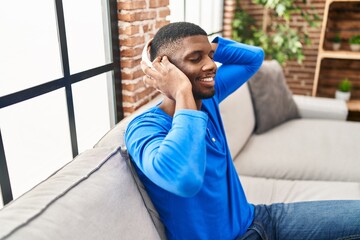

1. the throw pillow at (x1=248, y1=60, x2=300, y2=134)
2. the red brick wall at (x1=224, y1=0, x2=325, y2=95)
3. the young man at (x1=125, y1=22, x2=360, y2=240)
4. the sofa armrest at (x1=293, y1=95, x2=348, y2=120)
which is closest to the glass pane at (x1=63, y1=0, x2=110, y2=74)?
the young man at (x1=125, y1=22, x2=360, y2=240)

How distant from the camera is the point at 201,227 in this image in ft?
3.32

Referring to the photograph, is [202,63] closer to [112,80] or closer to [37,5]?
[37,5]

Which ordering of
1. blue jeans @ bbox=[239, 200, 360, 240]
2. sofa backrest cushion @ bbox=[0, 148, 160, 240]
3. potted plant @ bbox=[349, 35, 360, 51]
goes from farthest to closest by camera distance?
1. potted plant @ bbox=[349, 35, 360, 51]
2. blue jeans @ bbox=[239, 200, 360, 240]
3. sofa backrest cushion @ bbox=[0, 148, 160, 240]

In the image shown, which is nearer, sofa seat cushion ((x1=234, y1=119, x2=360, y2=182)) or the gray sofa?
the gray sofa

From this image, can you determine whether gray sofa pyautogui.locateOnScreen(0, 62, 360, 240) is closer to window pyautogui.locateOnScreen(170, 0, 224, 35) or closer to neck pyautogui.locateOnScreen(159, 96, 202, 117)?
neck pyautogui.locateOnScreen(159, 96, 202, 117)

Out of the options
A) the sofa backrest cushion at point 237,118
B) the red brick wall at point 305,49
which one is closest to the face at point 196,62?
the sofa backrest cushion at point 237,118

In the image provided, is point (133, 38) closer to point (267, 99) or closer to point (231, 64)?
point (231, 64)

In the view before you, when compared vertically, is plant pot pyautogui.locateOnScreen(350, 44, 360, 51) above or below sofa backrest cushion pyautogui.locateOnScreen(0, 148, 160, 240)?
above

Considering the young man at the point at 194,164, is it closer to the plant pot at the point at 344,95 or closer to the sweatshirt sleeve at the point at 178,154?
the sweatshirt sleeve at the point at 178,154

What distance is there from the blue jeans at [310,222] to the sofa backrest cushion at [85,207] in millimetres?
439

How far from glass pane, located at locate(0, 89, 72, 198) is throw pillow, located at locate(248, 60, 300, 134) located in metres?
1.40

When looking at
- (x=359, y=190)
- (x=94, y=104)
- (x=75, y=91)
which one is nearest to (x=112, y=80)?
(x=94, y=104)

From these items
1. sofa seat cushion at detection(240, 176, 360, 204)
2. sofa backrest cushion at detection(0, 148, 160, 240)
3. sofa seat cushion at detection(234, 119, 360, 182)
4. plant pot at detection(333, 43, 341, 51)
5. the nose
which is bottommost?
sofa seat cushion at detection(240, 176, 360, 204)

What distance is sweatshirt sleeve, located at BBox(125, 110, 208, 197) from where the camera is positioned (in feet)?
2.61
